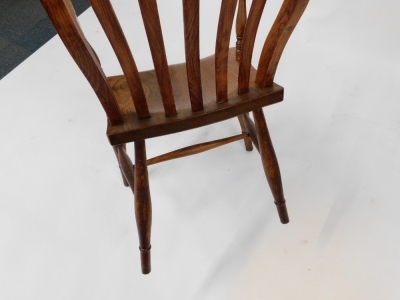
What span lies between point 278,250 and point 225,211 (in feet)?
0.69

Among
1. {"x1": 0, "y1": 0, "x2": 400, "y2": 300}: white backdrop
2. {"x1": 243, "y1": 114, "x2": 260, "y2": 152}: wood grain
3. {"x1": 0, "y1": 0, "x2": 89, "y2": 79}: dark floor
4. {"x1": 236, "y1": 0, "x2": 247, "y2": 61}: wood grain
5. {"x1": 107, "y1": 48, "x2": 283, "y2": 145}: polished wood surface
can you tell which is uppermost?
{"x1": 236, "y1": 0, "x2": 247, "y2": 61}: wood grain

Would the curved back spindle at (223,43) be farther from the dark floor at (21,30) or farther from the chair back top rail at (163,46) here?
the dark floor at (21,30)

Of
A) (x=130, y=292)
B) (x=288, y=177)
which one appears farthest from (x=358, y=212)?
(x=130, y=292)

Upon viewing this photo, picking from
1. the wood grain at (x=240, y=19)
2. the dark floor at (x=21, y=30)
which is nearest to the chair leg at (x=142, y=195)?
the wood grain at (x=240, y=19)

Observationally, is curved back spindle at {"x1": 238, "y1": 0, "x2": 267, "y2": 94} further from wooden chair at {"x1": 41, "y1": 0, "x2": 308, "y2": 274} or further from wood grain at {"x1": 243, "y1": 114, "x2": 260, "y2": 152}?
wood grain at {"x1": 243, "y1": 114, "x2": 260, "y2": 152}

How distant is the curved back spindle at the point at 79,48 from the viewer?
0.58 m

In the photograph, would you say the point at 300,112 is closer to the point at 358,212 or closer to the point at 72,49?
the point at 358,212

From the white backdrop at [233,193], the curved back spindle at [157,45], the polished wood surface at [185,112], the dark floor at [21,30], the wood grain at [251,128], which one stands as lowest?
the white backdrop at [233,193]

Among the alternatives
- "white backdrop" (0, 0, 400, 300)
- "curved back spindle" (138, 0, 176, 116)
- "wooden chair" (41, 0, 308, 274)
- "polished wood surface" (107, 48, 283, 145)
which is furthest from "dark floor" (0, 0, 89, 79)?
"curved back spindle" (138, 0, 176, 116)

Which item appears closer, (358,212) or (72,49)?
(72,49)

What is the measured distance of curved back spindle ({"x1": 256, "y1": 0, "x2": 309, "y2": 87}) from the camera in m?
0.70

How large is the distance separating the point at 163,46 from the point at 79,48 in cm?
14

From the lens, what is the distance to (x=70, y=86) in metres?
1.73

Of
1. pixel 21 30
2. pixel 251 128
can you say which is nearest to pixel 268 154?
pixel 251 128
